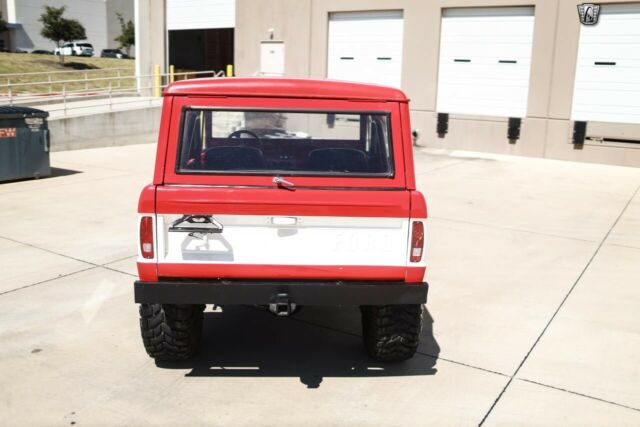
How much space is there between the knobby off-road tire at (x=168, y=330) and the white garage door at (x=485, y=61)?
14.8m

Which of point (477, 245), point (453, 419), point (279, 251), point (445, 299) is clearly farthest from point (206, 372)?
point (477, 245)

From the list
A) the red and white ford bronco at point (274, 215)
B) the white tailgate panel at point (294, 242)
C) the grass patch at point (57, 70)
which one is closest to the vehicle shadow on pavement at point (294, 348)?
the red and white ford bronco at point (274, 215)

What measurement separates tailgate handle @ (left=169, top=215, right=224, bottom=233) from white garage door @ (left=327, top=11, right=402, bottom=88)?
51.8 feet

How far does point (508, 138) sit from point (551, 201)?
21.4 ft

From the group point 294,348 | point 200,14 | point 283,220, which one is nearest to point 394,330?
point 294,348

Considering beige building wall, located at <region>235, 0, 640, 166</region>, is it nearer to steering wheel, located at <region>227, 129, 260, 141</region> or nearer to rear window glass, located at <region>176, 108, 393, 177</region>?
rear window glass, located at <region>176, 108, 393, 177</region>

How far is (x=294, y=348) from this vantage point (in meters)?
4.91

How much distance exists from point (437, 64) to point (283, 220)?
610 inches

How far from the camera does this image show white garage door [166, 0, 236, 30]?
74.5ft

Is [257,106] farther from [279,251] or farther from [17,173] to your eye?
[17,173]

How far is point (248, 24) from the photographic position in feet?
72.0

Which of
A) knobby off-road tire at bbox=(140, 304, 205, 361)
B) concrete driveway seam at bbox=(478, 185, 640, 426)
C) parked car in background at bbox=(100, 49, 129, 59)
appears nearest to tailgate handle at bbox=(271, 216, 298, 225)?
knobby off-road tire at bbox=(140, 304, 205, 361)

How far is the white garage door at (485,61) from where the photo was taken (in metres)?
17.2

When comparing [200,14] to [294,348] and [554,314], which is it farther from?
[294,348]
